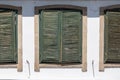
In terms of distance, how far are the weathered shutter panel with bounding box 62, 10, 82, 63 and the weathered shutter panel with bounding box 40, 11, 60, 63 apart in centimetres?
26

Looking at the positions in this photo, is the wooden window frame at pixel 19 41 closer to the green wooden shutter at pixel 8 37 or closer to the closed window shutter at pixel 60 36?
the green wooden shutter at pixel 8 37

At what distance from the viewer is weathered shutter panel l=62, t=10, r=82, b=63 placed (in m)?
13.1

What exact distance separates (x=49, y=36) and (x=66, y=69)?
1.38m

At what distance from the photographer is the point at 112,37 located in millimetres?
13188

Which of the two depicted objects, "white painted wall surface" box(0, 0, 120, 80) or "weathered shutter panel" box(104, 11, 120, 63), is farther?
"weathered shutter panel" box(104, 11, 120, 63)

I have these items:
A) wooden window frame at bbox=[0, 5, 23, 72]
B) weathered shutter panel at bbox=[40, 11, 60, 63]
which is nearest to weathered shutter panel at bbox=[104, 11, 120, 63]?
weathered shutter panel at bbox=[40, 11, 60, 63]

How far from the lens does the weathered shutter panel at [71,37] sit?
13.1m

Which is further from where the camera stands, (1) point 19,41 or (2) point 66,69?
(2) point 66,69

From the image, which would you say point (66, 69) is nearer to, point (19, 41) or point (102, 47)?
point (102, 47)

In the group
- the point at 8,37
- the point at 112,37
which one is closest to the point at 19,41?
the point at 8,37

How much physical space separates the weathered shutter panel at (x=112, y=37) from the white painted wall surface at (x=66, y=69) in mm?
337

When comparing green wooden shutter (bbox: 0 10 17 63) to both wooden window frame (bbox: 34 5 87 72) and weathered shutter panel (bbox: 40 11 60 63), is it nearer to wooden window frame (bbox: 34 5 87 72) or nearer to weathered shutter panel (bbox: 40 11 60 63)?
wooden window frame (bbox: 34 5 87 72)

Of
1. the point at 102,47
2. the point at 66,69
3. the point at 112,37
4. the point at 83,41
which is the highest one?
the point at 112,37

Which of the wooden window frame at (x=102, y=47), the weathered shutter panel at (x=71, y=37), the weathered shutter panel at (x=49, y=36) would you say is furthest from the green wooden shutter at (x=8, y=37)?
the wooden window frame at (x=102, y=47)
